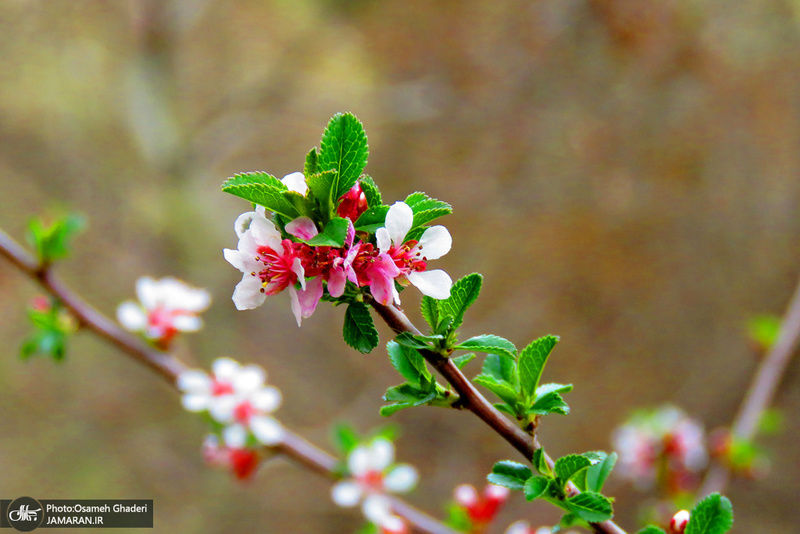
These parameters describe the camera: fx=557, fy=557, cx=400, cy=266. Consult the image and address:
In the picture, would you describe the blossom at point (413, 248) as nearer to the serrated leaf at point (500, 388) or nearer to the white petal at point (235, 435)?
the serrated leaf at point (500, 388)

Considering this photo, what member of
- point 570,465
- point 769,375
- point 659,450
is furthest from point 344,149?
point 769,375

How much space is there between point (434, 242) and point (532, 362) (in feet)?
0.38

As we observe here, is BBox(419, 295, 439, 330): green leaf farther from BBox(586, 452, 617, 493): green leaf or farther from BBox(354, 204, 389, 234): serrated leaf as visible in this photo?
BBox(586, 452, 617, 493): green leaf

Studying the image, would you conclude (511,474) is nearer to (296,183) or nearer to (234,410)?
(296,183)

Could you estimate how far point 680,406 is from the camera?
2.17 meters

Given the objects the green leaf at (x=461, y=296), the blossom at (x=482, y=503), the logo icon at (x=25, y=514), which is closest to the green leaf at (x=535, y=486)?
the green leaf at (x=461, y=296)

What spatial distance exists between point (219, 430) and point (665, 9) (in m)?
2.12

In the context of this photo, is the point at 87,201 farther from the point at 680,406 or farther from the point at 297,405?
the point at 680,406

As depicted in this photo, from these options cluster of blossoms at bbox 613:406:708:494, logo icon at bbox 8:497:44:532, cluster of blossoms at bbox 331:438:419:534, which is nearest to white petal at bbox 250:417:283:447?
cluster of blossoms at bbox 331:438:419:534

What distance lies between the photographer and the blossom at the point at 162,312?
35.2 inches

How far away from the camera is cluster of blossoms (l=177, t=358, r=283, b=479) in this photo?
2.93ft

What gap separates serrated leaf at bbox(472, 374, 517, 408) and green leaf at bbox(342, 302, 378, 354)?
9cm

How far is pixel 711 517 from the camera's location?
42 centimetres

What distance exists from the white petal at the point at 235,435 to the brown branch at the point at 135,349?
5cm
